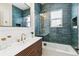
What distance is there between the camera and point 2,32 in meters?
1.57

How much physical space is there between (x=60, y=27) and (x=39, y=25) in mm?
848

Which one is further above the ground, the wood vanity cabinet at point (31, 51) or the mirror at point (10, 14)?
the mirror at point (10, 14)

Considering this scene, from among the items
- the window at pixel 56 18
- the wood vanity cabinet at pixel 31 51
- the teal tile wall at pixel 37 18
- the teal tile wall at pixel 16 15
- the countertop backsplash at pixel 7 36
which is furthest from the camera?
the window at pixel 56 18

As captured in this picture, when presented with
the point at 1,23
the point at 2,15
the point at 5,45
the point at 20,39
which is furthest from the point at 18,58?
the point at 20,39

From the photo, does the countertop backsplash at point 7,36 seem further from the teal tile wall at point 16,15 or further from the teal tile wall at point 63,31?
the teal tile wall at point 63,31

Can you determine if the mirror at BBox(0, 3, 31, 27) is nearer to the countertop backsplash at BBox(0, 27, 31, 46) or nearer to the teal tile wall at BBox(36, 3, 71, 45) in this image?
the countertop backsplash at BBox(0, 27, 31, 46)

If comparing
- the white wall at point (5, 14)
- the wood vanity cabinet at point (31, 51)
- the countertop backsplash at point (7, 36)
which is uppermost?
the white wall at point (5, 14)

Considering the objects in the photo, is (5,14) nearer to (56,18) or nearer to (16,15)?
(16,15)

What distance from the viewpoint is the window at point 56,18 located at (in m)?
4.17

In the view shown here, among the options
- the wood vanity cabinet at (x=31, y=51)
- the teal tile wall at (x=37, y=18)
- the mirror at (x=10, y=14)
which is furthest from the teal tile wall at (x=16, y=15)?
the teal tile wall at (x=37, y=18)

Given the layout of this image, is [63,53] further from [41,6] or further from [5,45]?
[41,6]

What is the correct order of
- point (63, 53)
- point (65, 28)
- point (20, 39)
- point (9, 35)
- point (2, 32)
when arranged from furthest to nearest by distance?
1. point (65, 28)
2. point (63, 53)
3. point (20, 39)
4. point (9, 35)
5. point (2, 32)

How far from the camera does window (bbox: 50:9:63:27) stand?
4.17m

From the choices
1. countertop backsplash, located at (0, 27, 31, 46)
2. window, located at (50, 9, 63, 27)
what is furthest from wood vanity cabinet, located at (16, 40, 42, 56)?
window, located at (50, 9, 63, 27)
